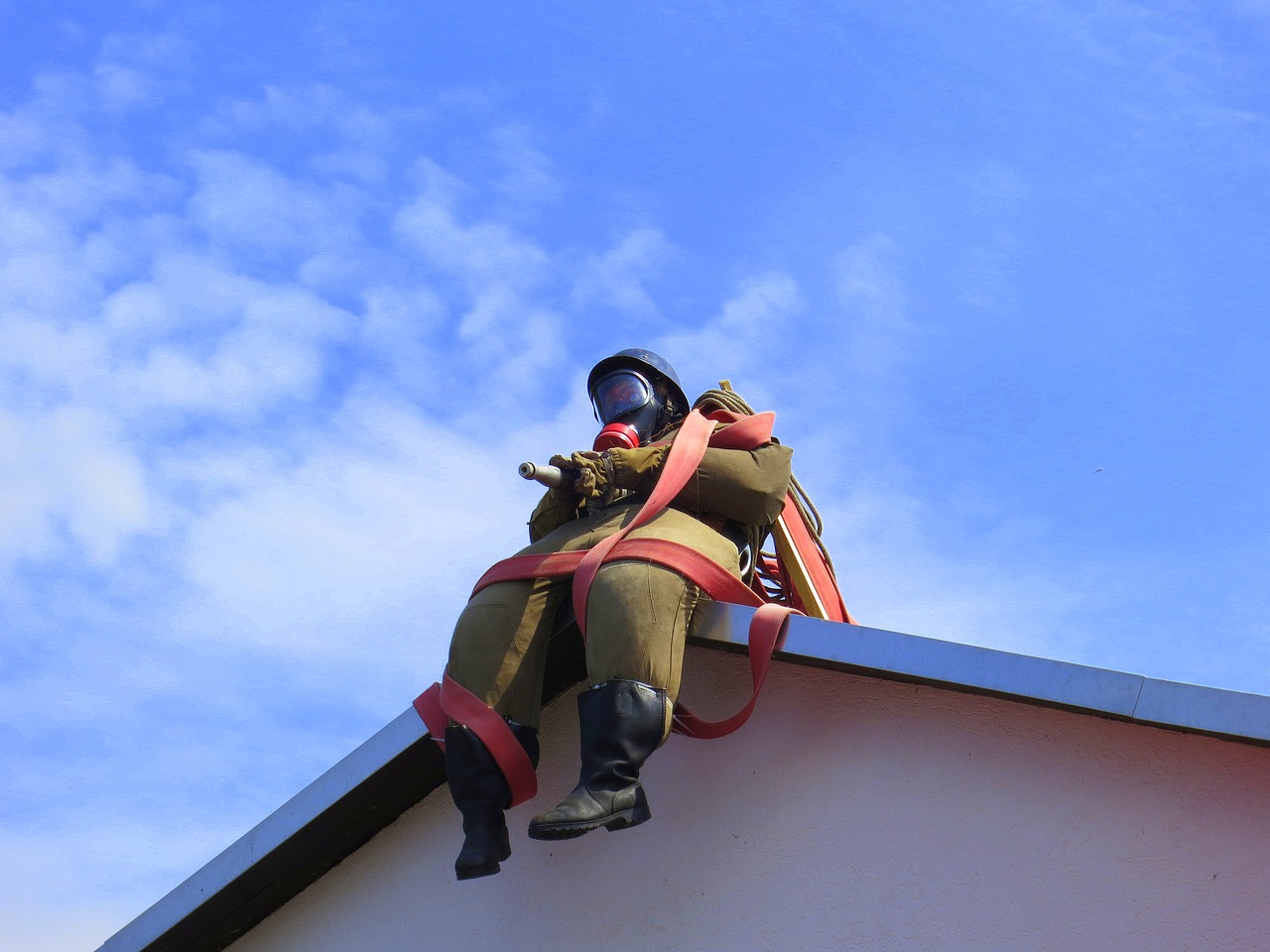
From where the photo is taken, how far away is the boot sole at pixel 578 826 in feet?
12.1

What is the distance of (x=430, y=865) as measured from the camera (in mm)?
4773

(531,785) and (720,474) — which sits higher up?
(720,474)

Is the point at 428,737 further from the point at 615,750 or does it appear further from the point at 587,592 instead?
the point at 615,750

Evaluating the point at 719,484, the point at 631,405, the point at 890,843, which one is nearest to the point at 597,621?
the point at 719,484

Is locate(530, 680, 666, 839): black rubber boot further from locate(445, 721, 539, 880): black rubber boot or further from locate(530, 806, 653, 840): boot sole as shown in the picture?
locate(445, 721, 539, 880): black rubber boot

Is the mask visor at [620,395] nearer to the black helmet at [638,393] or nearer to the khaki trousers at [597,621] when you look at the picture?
the black helmet at [638,393]

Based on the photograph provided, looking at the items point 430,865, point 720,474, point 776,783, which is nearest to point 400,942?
point 430,865

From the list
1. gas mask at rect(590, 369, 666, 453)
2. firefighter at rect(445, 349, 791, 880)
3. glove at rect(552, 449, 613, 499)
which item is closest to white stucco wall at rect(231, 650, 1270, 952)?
firefighter at rect(445, 349, 791, 880)

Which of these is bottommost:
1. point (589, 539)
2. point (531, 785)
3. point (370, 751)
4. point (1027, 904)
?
point (1027, 904)

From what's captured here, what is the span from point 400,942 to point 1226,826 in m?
2.61

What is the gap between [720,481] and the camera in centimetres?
462

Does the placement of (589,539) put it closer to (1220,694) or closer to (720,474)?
(720,474)

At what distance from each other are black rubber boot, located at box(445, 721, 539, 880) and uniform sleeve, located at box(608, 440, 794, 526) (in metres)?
0.92

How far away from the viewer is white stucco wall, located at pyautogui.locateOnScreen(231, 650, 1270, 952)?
371 centimetres
